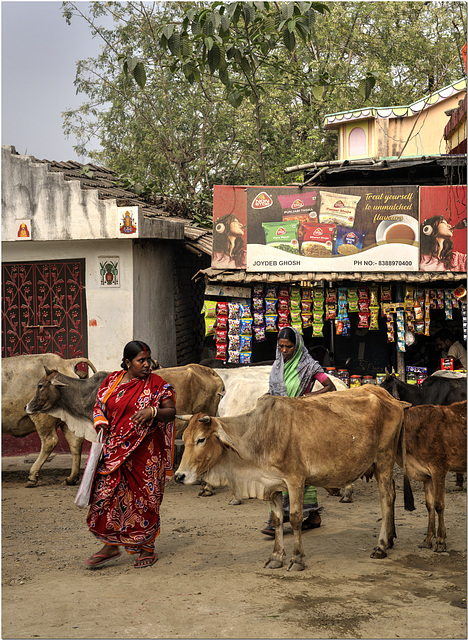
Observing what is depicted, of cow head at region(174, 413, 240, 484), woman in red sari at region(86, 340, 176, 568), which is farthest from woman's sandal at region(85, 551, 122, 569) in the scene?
cow head at region(174, 413, 240, 484)

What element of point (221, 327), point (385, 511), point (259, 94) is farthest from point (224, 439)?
point (259, 94)

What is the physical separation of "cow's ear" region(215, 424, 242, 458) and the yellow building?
9.07 m

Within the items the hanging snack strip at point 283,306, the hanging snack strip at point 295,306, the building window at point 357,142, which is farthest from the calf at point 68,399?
the building window at point 357,142

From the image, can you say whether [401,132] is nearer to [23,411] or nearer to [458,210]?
[458,210]

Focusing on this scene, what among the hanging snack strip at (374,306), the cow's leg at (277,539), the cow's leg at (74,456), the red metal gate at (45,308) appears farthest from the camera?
the red metal gate at (45,308)

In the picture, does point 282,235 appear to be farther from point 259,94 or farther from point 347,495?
point 259,94

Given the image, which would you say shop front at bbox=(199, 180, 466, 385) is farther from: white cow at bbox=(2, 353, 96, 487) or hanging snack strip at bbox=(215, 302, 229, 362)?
white cow at bbox=(2, 353, 96, 487)

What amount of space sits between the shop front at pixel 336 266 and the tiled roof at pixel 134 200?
3.09 feet

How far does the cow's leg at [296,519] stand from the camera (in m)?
5.12

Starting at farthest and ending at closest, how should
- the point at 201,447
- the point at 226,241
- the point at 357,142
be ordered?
the point at 357,142 → the point at 226,241 → the point at 201,447

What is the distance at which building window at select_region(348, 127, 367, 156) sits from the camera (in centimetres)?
1395

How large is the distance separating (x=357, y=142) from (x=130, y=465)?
10.3 metres

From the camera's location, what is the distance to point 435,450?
223 inches

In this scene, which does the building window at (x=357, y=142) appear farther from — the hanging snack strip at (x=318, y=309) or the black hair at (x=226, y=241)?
the black hair at (x=226, y=241)
